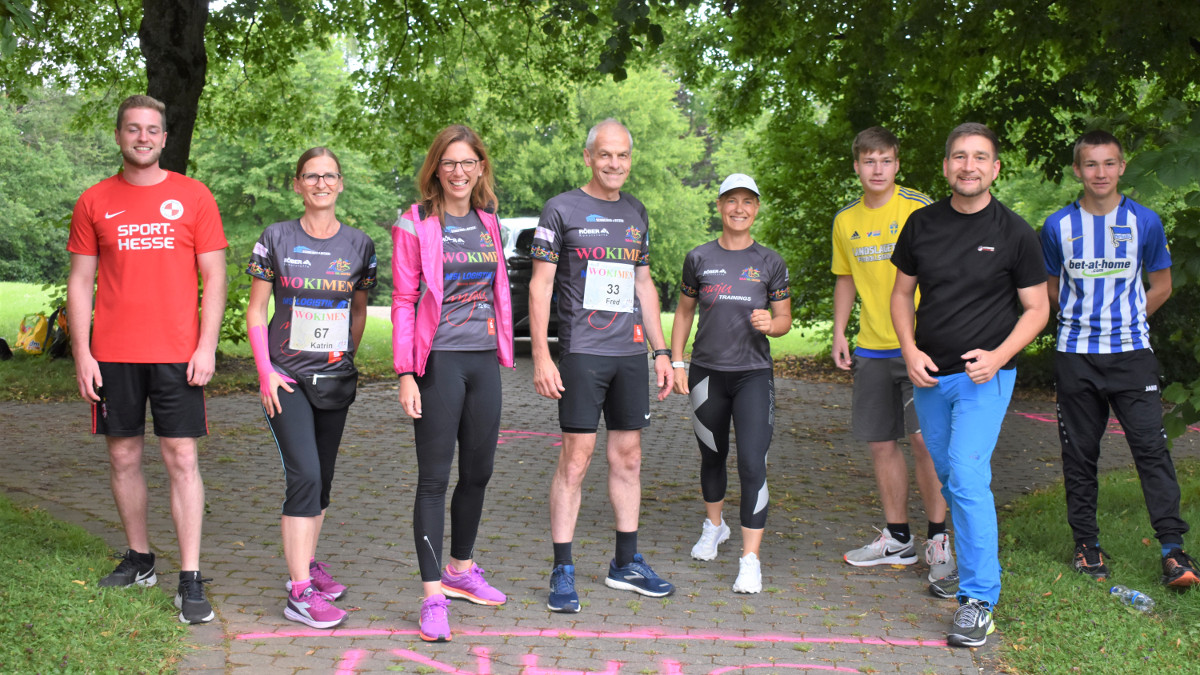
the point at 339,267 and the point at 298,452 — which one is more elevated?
the point at 339,267

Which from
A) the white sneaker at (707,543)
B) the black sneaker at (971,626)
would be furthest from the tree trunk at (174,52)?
the black sneaker at (971,626)

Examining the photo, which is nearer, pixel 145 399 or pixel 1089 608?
pixel 145 399

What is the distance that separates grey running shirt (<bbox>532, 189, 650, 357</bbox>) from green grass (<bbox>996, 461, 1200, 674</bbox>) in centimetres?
207

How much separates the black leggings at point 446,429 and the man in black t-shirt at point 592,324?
0.85 feet

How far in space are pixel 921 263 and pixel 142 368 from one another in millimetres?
3370

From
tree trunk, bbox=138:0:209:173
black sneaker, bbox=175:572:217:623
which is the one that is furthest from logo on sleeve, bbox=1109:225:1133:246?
tree trunk, bbox=138:0:209:173

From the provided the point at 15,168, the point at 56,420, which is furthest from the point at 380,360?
the point at 15,168

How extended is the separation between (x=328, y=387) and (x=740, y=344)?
199cm

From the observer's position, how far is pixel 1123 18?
7.94m

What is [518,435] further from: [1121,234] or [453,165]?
[1121,234]

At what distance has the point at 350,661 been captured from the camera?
13.9 ft

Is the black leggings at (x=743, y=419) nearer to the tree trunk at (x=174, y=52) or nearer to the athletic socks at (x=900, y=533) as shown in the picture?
the athletic socks at (x=900, y=533)

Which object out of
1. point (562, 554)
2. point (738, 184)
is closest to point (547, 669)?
point (562, 554)

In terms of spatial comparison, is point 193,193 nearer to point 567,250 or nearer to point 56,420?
point 567,250
